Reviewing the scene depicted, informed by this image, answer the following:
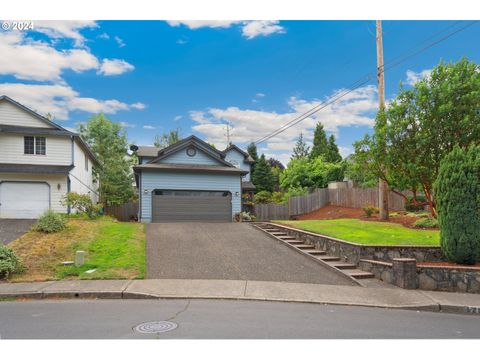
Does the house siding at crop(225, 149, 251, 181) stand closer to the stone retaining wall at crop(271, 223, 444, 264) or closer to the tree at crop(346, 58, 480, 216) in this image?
the tree at crop(346, 58, 480, 216)

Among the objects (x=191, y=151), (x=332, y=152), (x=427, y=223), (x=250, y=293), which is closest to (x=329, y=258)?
(x=250, y=293)

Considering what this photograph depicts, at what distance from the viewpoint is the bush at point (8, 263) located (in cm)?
920

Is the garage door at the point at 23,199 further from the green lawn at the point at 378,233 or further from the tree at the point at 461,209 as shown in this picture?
the tree at the point at 461,209

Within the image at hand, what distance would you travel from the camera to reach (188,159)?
79.3ft

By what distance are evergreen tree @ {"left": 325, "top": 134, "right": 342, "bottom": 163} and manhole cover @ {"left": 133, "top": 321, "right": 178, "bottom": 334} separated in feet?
151

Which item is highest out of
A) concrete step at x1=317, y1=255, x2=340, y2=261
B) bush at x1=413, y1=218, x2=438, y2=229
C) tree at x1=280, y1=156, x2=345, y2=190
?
tree at x1=280, y1=156, x2=345, y2=190

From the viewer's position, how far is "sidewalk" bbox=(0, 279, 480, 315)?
25.0ft

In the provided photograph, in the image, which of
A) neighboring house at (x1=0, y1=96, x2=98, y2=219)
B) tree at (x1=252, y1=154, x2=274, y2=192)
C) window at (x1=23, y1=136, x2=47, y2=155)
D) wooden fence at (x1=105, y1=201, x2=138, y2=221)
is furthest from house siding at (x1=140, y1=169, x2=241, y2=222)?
tree at (x1=252, y1=154, x2=274, y2=192)

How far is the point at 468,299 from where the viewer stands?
315 inches

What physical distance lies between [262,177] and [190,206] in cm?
2031

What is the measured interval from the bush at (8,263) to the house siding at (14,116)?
1316cm

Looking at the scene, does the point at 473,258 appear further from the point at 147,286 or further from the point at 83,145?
the point at 83,145

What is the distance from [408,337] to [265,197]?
3035 centimetres

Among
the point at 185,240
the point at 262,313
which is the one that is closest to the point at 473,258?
the point at 262,313
